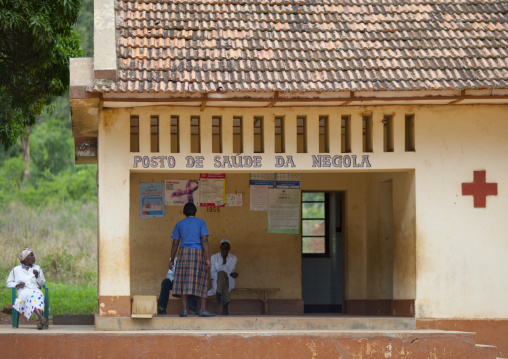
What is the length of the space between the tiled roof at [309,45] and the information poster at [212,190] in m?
2.99

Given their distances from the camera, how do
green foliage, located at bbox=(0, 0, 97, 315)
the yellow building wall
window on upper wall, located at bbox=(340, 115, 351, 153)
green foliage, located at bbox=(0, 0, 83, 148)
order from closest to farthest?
1. the yellow building wall
2. window on upper wall, located at bbox=(340, 115, 351, 153)
3. green foliage, located at bbox=(0, 0, 83, 148)
4. green foliage, located at bbox=(0, 0, 97, 315)

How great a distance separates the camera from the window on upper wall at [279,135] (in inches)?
462

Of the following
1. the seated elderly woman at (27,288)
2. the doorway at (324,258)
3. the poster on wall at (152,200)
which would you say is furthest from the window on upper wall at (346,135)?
the seated elderly woman at (27,288)

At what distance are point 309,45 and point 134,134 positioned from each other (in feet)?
9.45

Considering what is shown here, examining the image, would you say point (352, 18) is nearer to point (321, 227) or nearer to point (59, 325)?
point (321, 227)

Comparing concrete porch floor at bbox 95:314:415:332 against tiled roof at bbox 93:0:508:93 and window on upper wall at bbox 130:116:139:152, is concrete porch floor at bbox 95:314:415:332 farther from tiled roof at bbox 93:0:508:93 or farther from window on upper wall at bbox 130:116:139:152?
tiled roof at bbox 93:0:508:93

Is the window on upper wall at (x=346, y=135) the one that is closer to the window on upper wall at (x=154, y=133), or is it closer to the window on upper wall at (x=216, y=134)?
the window on upper wall at (x=216, y=134)

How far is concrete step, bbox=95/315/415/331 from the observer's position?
11055 millimetres

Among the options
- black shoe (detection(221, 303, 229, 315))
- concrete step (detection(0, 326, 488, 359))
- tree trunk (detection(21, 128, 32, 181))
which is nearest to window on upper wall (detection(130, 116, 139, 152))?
concrete step (detection(0, 326, 488, 359))

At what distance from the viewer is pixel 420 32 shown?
40.3 feet

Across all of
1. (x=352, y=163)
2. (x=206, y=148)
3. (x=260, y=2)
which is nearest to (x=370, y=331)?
(x=352, y=163)

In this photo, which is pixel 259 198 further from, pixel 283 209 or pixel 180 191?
pixel 180 191

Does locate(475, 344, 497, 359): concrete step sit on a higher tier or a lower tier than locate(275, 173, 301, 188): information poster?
lower

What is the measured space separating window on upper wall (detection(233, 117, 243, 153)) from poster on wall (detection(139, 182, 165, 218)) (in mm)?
2044
